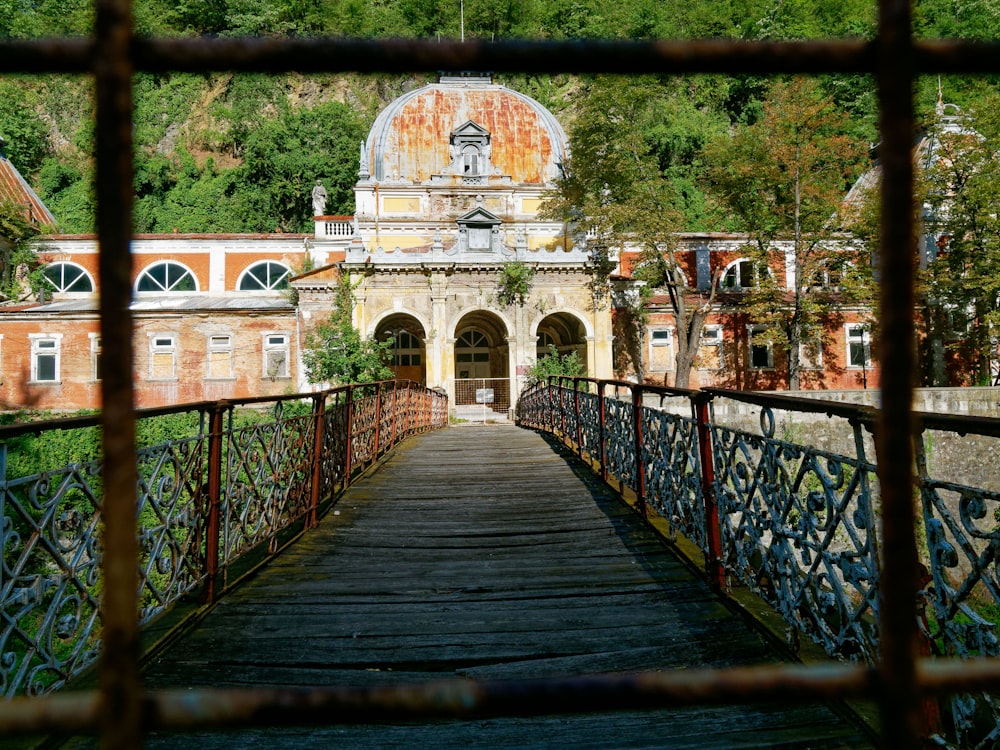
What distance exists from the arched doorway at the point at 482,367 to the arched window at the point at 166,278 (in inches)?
503

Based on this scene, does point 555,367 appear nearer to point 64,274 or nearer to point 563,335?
point 563,335

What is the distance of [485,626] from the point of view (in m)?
3.61

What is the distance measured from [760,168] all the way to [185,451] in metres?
25.4

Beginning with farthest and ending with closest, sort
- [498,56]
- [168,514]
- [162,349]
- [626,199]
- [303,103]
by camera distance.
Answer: [303,103] → [162,349] → [626,199] → [168,514] → [498,56]

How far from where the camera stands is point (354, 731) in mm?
2568

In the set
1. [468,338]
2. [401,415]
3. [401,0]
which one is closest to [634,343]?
[468,338]

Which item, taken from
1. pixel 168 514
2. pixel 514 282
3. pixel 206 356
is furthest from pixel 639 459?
pixel 206 356

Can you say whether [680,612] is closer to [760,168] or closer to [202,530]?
[202,530]

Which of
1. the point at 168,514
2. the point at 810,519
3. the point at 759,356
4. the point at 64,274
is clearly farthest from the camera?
the point at 64,274

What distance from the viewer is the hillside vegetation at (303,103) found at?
3719 centimetres

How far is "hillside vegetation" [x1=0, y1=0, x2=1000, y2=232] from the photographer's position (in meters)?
37.2

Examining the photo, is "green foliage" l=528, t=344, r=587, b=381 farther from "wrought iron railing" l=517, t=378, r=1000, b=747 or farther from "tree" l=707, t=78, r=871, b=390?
"wrought iron railing" l=517, t=378, r=1000, b=747

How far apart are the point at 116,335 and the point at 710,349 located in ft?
96.3

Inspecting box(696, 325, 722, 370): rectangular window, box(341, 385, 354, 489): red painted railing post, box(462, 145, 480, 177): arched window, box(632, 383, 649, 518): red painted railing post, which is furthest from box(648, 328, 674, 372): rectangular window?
box(632, 383, 649, 518): red painted railing post
